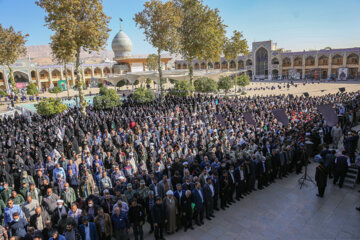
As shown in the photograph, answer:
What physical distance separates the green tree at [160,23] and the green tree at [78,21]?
432 cm

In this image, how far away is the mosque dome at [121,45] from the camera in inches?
1858

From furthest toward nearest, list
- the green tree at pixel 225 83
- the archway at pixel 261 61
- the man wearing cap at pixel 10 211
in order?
the archway at pixel 261 61, the green tree at pixel 225 83, the man wearing cap at pixel 10 211

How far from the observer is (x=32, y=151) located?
9.34 metres

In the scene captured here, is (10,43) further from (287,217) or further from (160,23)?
(287,217)

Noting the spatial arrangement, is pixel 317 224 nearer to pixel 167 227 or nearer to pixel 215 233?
pixel 215 233

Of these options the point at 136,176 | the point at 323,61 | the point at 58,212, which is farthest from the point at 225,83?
the point at 323,61

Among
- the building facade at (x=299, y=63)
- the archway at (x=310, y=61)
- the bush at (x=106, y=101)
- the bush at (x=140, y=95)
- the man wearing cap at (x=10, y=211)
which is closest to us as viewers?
the man wearing cap at (x=10, y=211)

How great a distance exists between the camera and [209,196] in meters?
6.43

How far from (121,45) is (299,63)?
130ft

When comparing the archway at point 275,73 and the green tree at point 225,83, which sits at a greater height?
the archway at point 275,73

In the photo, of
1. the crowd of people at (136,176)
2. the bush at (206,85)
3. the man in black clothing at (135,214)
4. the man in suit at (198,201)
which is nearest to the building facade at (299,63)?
the bush at (206,85)

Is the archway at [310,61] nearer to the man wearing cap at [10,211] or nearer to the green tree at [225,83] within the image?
the green tree at [225,83]

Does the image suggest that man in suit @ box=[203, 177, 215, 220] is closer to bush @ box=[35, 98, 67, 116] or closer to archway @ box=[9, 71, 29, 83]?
bush @ box=[35, 98, 67, 116]

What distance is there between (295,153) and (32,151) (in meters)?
10.2
